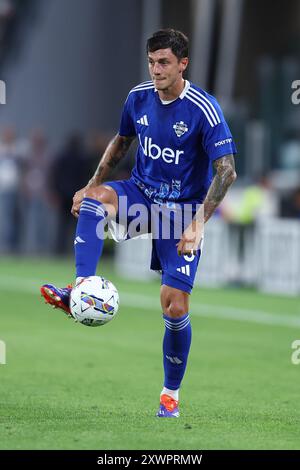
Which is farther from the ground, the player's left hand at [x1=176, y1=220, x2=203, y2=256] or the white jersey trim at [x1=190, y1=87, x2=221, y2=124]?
the white jersey trim at [x1=190, y1=87, x2=221, y2=124]

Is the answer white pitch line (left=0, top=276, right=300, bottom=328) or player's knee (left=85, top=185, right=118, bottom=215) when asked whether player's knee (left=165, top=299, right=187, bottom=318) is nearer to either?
player's knee (left=85, top=185, right=118, bottom=215)

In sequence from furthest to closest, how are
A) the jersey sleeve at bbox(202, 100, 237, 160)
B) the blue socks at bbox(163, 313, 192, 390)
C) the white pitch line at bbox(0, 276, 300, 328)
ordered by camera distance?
1. the white pitch line at bbox(0, 276, 300, 328)
2. the blue socks at bbox(163, 313, 192, 390)
3. the jersey sleeve at bbox(202, 100, 237, 160)

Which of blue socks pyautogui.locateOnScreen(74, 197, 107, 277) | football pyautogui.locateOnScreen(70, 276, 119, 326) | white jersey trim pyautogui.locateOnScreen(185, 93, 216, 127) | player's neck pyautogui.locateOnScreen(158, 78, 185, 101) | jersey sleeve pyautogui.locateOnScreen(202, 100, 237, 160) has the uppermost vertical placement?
player's neck pyautogui.locateOnScreen(158, 78, 185, 101)

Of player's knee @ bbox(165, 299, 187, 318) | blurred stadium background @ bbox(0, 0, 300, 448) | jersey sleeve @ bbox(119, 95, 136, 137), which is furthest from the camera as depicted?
blurred stadium background @ bbox(0, 0, 300, 448)

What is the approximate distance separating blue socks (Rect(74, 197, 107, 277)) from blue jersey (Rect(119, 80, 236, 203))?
1.42 feet

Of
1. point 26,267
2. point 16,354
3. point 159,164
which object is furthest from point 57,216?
point 159,164

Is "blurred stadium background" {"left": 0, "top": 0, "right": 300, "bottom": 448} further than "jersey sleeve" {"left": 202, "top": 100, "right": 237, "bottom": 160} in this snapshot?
Yes

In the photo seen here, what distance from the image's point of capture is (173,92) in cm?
793

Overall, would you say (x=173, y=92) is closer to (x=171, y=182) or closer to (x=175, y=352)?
(x=171, y=182)

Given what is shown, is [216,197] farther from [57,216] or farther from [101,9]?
[101,9]

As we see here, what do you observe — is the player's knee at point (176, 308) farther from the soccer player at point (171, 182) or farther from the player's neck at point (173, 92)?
the player's neck at point (173, 92)

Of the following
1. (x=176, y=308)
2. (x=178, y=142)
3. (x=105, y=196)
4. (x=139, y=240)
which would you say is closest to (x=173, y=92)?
(x=178, y=142)

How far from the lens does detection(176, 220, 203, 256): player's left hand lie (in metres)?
7.58

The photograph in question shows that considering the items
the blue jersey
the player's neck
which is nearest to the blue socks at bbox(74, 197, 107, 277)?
the blue jersey
